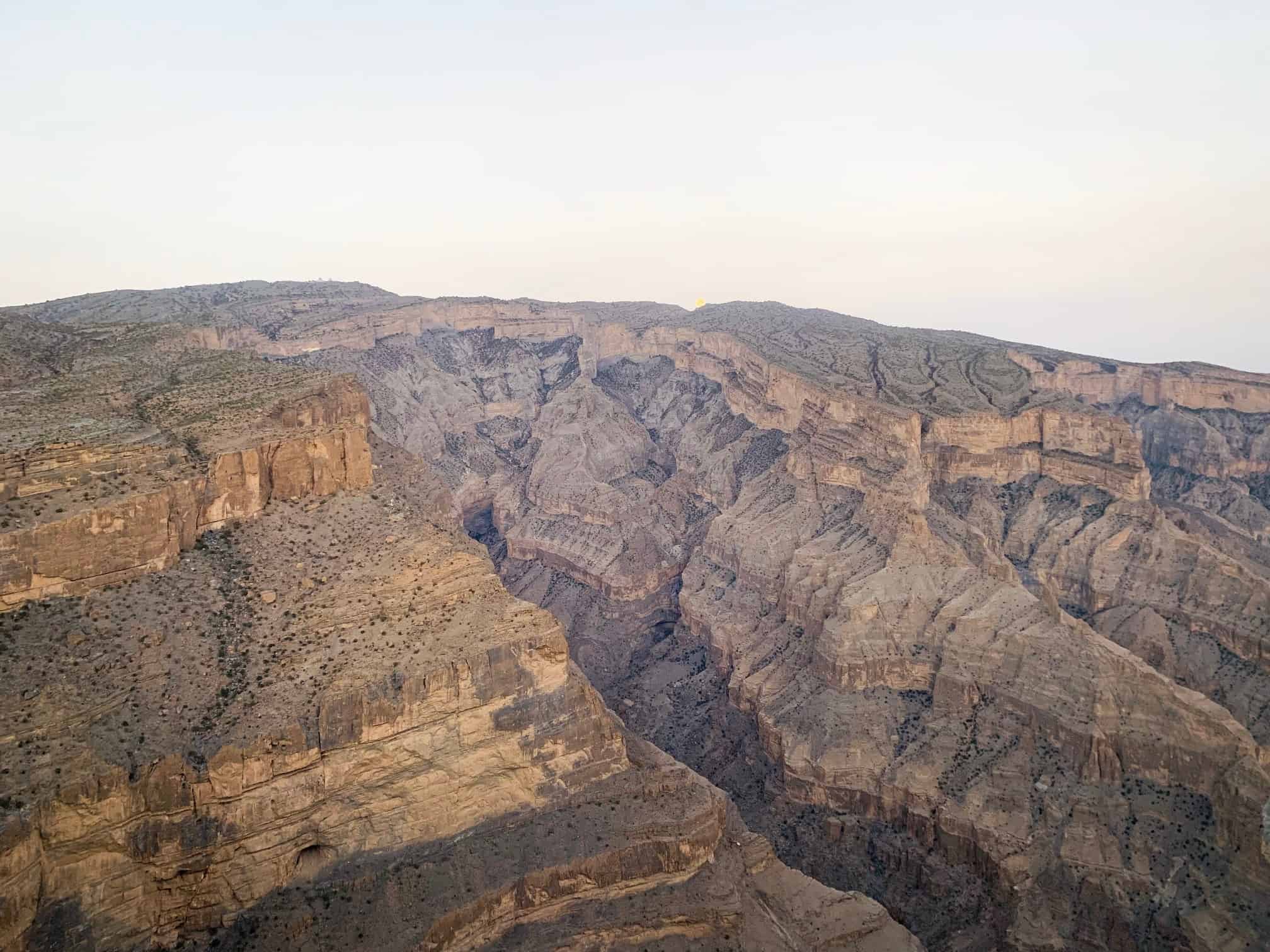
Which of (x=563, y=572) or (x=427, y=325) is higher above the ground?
(x=427, y=325)

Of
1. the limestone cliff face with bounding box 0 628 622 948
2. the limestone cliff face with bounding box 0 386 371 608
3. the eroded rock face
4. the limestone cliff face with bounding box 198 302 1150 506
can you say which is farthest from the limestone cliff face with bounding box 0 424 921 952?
the limestone cliff face with bounding box 198 302 1150 506

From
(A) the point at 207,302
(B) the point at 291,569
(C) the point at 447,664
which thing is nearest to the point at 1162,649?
(C) the point at 447,664

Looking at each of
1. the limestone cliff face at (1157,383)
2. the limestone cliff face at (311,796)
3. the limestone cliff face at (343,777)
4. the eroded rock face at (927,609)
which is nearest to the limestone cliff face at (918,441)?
the eroded rock face at (927,609)

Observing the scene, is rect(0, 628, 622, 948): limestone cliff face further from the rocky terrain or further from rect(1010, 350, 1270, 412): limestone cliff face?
rect(1010, 350, 1270, 412): limestone cliff face

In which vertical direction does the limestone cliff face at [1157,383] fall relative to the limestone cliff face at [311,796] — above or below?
above

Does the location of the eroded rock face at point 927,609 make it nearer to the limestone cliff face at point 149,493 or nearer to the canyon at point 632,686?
the canyon at point 632,686

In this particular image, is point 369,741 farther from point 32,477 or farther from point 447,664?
point 32,477
